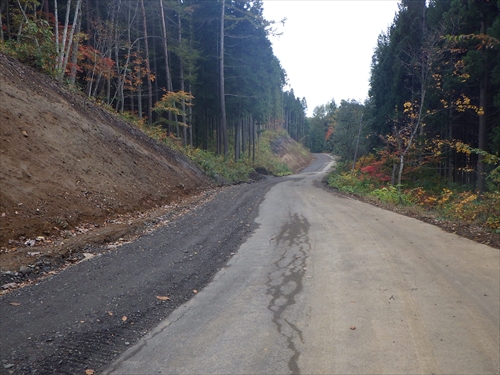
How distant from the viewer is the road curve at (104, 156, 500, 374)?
3838 millimetres

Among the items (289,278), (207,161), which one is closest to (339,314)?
(289,278)

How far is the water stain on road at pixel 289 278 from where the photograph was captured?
441cm

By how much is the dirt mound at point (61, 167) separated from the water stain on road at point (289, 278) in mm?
4277

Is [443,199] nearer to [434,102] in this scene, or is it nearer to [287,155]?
[434,102]

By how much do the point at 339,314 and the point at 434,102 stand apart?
22.3 m

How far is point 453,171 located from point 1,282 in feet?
86.4

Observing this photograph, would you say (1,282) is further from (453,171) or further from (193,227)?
(453,171)

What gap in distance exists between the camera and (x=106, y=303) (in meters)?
4.89

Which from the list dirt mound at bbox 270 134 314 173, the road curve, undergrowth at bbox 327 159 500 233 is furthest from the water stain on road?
dirt mound at bbox 270 134 314 173

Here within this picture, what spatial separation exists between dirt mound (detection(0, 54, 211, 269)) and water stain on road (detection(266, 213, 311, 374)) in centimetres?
428

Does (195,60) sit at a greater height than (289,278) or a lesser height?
greater

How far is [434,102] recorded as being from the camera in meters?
23.5

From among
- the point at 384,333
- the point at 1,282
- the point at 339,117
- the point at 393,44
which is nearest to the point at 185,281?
the point at 1,282

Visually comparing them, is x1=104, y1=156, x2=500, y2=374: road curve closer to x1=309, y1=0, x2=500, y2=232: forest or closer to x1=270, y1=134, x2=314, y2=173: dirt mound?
x1=309, y1=0, x2=500, y2=232: forest
